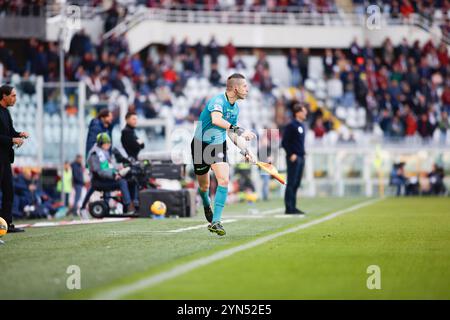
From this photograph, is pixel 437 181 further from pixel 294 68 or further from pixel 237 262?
pixel 237 262

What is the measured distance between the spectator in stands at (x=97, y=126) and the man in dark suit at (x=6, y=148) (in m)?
4.45

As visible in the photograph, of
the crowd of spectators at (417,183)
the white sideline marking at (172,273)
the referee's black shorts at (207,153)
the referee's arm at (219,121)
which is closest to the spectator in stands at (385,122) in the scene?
the crowd of spectators at (417,183)

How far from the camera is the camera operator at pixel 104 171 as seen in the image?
18141 mm

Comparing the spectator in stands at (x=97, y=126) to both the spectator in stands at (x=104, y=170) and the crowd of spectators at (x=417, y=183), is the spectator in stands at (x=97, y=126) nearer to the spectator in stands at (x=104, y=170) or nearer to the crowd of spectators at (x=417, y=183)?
the spectator in stands at (x=104, y=170)

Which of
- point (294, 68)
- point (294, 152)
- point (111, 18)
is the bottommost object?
point (294, 152)

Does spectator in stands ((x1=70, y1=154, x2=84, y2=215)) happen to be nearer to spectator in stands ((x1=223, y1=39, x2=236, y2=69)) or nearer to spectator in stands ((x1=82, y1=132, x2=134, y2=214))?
spectator in stands ((x1=82, y1=132, x2=134, y2=214))

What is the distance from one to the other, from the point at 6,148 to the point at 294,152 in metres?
6.81

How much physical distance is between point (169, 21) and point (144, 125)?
1364 centimetres

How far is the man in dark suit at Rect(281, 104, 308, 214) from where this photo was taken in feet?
61.8

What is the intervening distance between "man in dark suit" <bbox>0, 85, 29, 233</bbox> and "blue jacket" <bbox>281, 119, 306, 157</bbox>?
642cm

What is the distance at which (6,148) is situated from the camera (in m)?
13.7

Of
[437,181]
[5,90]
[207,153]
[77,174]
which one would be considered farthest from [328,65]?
[207,153]

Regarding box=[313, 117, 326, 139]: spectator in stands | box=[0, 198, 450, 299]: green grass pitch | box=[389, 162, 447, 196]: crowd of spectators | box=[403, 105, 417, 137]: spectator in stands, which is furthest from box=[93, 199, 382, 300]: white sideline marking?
box=[403, 105, 417, 137]: spectator in stands

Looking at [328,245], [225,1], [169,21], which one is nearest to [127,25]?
[169,21]
